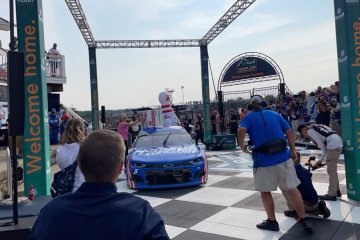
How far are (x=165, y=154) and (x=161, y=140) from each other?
3.61 ft

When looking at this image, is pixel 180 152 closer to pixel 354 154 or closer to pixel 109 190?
pixel 354 154

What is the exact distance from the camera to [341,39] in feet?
17.7

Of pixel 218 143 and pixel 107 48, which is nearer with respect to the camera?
pixel 218 143

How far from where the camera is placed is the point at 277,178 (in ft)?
14.2

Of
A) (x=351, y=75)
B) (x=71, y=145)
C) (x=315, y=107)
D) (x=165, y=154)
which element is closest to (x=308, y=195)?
(x=351, y=75)

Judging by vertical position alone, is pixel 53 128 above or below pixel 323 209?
above

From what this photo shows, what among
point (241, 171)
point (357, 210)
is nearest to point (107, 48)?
point (241, 171)

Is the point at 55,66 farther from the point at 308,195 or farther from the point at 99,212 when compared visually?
the point at 99,212

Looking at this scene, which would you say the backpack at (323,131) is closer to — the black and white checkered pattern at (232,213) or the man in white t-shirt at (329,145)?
the man in white t-shirt at (329,145)

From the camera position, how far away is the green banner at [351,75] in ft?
17.3

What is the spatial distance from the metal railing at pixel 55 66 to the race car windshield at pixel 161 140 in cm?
1231

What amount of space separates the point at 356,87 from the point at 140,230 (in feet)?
16.1

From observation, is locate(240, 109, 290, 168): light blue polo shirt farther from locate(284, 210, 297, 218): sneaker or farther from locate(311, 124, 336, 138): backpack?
locate(311, 124, 336, 138): backpack

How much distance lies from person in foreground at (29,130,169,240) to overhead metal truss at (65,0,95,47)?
37.4 ft
